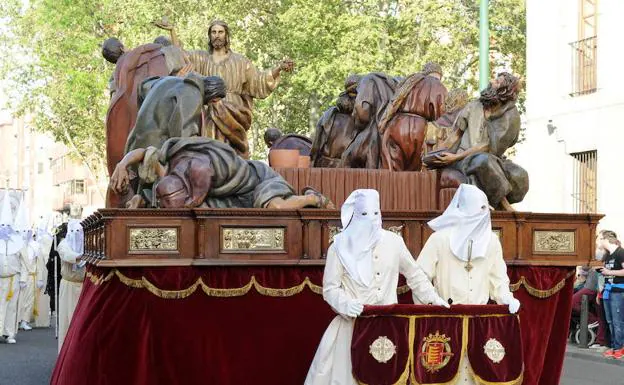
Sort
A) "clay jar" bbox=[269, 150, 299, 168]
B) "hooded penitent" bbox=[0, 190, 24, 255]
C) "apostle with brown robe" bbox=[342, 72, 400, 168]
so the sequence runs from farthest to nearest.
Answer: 1. "hooded penitent" bbox=[0, 190, 24, 255]
2. "apostle with brown robe" bbox=[342, 72, 400, 168]
3. "clay jar" bbox=[269, 150, 299, 168]

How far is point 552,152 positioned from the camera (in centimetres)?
2786

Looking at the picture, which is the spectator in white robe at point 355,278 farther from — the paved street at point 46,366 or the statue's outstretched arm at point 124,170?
the paved street at point 46,366

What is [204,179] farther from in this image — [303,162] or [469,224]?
[303,162]

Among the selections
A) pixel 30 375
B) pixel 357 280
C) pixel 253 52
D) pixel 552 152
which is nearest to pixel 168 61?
pixel 30 375

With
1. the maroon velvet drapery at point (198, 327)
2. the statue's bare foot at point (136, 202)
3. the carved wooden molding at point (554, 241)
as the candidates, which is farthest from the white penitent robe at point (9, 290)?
the carved wooden molding at point (554, 241)

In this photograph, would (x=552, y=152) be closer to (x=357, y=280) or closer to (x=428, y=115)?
(x=428, y=115)

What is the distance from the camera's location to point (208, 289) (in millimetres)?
9859

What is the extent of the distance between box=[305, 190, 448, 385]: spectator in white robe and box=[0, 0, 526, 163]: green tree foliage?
2516 cm

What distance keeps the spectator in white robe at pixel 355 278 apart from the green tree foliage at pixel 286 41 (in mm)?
25164

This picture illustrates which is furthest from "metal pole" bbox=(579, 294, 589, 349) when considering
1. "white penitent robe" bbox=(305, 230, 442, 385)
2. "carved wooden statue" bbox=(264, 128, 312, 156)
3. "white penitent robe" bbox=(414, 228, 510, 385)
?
"white penitent robe" bbox=(305, 230, 442, 385)

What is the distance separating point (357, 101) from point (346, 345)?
18.7 feet

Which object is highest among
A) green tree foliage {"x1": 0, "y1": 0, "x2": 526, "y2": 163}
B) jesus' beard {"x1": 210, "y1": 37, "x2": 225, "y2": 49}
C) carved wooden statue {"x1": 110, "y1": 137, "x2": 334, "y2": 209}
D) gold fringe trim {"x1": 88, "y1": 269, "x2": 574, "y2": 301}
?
green tree foliage {"x1": 0, "y1": 0, "x2": 526, "y2": 163}

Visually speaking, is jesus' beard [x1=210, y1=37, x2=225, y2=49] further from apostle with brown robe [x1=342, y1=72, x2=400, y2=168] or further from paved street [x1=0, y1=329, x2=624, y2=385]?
paved street [x1=0, y1=329, x2=624, y2=385]

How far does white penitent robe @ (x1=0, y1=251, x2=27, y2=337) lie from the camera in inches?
767
